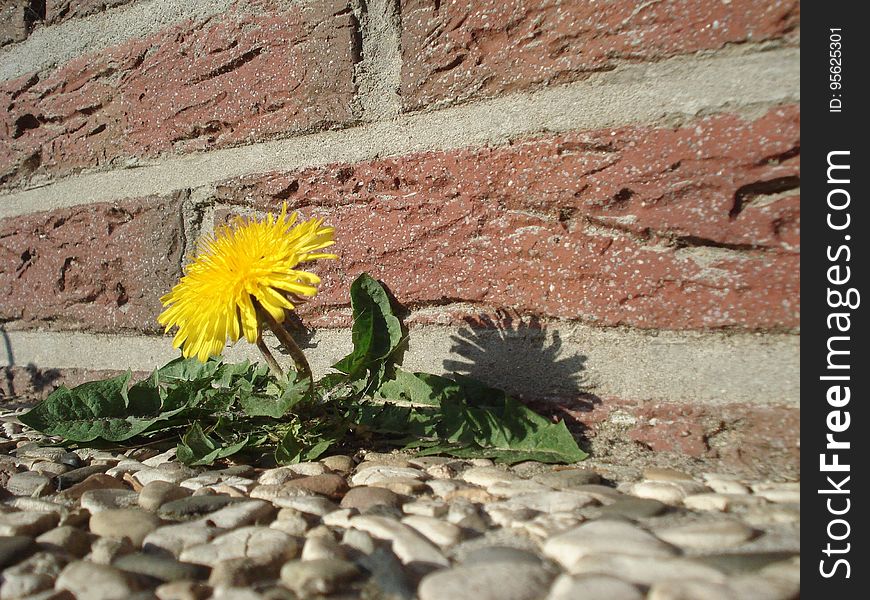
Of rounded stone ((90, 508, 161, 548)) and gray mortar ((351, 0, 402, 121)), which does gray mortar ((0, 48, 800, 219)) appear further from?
rounded stone ((90, 508, 161, 548))

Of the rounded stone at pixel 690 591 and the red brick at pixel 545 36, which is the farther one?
the red brick at pixel 545 36

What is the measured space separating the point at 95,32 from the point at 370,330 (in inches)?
39.2

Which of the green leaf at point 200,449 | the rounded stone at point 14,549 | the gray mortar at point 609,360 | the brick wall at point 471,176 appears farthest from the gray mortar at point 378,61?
the rounded stone at point 14,549

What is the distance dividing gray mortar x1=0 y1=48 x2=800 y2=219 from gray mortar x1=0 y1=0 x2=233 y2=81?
28 cm

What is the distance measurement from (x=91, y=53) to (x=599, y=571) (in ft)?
4.97

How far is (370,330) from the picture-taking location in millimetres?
1118

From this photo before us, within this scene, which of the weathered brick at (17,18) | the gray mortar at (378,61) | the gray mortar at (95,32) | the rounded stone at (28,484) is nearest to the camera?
the rounded stone at (28,484)

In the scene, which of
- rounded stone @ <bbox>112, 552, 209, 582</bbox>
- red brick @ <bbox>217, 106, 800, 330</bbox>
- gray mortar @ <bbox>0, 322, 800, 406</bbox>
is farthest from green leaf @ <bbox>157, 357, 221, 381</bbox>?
rounded stone @ <bbox>112, 552, 209, 582</bbox>

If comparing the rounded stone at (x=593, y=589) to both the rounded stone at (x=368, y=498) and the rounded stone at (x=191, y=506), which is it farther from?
the rounded stone at (x=191, y=506)

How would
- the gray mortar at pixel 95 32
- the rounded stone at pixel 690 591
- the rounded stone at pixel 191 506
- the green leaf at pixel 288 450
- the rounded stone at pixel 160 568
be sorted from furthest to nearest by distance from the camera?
the gray mortar at pixel 95 32
the green leaf at pixel 288 450
the rounded stone at pixel 191 506
the rounded stone at pixel 160 568
the rounded stone at pixel 690 591

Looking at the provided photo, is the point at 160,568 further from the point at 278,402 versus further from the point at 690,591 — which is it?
the point at 690,591

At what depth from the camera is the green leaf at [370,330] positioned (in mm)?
1099

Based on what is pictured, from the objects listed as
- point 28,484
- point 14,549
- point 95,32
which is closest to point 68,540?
point 14,549

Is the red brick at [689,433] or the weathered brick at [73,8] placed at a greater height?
the weathered brick at [73,8]
